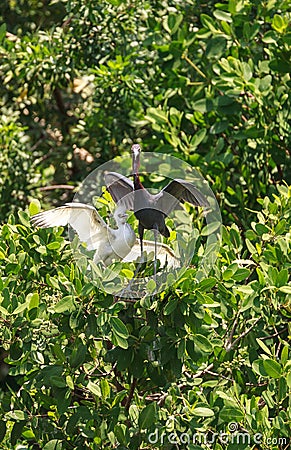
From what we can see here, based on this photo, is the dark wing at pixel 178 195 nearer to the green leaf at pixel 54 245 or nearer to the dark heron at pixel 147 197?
the dark heron at pixel 147 197

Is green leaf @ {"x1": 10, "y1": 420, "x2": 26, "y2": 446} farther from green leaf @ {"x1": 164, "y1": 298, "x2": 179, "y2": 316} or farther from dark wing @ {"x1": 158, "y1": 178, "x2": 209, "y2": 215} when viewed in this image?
dark wing @ {"x1": 158, "y1": 178, "x2": 209, "y2": 215}

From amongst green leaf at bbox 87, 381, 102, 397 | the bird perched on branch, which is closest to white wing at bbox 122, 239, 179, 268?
the bird perched on branch

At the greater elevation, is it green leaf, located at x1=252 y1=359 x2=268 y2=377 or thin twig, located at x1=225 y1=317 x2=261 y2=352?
green leaf, located at x1=252 y1=359 x2=268 y2=377

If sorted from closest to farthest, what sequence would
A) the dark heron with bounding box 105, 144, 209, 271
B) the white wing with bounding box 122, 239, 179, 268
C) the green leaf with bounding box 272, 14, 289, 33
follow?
the dark heron with bounding box 105, 144, 209, 271 → the white wing with bounding box 122, 239, 179, 268 → the green leaf with bounding box 272, 14, 289, 33

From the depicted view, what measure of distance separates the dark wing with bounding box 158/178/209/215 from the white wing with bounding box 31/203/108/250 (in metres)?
0.15

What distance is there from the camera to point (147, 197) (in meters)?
1.83

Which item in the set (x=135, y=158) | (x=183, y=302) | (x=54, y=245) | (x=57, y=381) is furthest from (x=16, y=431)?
(x=135, y=158)

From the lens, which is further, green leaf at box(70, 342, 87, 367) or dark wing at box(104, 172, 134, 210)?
green leaf at box(70, 342, 87, 367)

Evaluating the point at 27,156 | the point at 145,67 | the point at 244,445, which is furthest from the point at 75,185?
the point at 244,445

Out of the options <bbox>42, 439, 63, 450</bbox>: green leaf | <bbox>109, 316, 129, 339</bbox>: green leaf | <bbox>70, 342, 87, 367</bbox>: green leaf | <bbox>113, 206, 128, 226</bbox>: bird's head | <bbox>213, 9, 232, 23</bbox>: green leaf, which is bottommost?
<bbox>42, 439, 63, 450</bbox>: green leaf

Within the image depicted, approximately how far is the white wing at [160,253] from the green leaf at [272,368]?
0.31 m

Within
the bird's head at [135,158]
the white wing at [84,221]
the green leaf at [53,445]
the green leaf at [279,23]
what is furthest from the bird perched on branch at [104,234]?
the green leaf at [279,23]

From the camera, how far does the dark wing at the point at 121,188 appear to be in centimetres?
185

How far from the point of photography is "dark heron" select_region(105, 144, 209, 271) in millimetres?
1828
